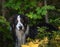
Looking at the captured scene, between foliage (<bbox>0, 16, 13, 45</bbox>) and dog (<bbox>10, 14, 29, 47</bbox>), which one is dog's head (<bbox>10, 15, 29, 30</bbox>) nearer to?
dog (<bbox>10, 14, 29, 47</bbox>)

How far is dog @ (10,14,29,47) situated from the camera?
20.3 ft

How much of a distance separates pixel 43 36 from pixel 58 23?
0.88 metres

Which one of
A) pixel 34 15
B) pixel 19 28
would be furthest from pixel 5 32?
pixel 34 15

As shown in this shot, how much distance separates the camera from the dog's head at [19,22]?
20.1 feet

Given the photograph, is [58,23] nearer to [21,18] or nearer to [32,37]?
[32,37]

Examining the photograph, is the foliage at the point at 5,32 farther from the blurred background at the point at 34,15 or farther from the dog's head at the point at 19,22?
the dog's head at the point at 19,22

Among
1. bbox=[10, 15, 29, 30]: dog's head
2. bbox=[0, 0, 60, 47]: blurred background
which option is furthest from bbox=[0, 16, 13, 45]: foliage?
bbox=[10, 15, 29, 30]: dog's head

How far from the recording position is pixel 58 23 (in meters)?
7.16

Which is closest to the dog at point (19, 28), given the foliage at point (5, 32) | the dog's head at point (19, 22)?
the dog's head at point (19, 22)

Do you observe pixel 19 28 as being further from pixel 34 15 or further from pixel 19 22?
pixel 34 15

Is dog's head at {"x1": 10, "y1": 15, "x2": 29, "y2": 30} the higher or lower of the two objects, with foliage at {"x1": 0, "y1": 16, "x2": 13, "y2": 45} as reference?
higher

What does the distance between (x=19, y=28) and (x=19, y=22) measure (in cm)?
15

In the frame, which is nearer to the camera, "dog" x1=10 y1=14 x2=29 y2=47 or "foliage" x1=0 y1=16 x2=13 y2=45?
"dog" x1=10 y1=14 x2=29 y2=47

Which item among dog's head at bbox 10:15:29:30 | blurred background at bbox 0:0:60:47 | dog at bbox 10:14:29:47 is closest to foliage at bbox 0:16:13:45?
blurred background at bbox 0:0:60:47
